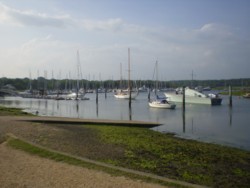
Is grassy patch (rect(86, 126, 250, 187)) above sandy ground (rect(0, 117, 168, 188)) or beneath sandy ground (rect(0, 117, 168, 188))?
beneath

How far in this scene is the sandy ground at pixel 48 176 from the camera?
938 cm

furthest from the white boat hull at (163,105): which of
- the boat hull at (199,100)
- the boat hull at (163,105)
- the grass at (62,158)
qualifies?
the grass at (62,158)

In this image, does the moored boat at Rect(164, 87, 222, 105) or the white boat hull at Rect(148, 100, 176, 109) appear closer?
the white boat hull at Rect(148, 100, 176, 109)

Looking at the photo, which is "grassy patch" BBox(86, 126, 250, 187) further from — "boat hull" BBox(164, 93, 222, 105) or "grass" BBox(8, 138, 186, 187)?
"boat hull" BBox(164, 93, 222, 105)

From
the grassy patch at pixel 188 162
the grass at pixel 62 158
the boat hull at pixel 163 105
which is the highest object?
the grass at pixel 62 158

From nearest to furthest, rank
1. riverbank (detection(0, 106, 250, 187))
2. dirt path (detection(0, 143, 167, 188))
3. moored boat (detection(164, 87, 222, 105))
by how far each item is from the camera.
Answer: dirt path (detection(0, 143, 167, 188)), riverbank (detection(0, 106, 250, 187)), moored boat (detection(164, 87, 222, 105))

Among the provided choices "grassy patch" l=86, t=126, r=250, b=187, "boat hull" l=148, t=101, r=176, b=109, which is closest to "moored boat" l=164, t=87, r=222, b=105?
"boat hull" l=148, t=101, r=176, b=109

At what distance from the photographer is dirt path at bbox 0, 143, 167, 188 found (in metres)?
9.38

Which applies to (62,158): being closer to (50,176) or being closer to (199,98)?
(50,176)

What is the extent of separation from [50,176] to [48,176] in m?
0.07

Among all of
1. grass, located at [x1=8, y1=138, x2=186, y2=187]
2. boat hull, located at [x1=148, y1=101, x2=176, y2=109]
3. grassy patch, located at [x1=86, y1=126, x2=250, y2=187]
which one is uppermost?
grass, located at [x1=8, y1=138, x2=186, y2=187]

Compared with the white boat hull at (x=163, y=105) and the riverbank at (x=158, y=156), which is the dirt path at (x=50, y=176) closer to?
the riverbank at (x=158, y=156)

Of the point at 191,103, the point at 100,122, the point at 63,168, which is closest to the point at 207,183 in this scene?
the point at 63,168

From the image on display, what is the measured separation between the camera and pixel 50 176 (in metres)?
10.2
